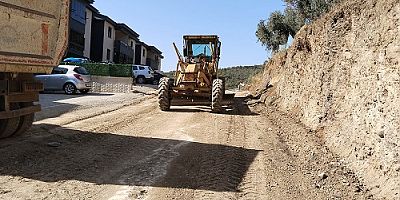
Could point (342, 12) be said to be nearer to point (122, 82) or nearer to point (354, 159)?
point (354, 159)

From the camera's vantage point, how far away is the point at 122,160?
720 centimetres

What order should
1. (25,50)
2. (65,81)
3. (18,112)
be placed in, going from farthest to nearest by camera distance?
(65,81) → (18,112) → (25,50)

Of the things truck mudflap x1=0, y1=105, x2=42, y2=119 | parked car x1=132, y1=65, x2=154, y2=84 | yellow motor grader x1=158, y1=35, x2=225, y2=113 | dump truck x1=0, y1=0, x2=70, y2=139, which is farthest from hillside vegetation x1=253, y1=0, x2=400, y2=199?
parked car x1=132, y1=65, x2=154, y2=84

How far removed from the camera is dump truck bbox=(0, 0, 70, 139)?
695 cm

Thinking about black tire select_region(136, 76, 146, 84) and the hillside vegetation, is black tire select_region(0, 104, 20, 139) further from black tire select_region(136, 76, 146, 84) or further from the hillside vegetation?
black tire select_region(136, 76, 146, 84)

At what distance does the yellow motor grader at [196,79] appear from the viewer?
51.8 ft

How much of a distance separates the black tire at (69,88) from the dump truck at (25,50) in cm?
1413

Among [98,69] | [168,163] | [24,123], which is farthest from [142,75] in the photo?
[168,163]

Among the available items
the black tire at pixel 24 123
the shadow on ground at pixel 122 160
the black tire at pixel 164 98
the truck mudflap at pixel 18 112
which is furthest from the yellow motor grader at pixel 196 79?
the truck mudflap at pixel 18 112

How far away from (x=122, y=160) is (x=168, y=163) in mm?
777

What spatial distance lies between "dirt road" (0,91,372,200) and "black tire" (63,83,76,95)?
1143cm

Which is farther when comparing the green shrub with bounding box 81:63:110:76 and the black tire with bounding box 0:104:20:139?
the green shrub with bounding box 81:63:110:76

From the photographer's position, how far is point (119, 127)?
1094 cm

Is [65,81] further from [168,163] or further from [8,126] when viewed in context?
[168,163]
